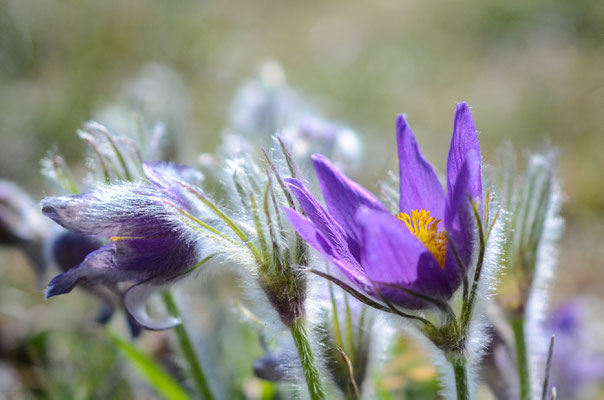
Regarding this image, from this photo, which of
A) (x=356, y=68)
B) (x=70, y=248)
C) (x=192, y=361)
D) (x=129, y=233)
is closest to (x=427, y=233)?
(x=129, y=233)

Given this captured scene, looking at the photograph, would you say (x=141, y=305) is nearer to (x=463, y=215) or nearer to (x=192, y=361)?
(x=192, y=361)

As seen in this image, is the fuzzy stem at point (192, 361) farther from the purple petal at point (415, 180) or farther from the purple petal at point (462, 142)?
the purple petal at point (462, 142)

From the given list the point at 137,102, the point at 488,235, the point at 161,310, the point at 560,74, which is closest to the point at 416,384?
the point at 161,310

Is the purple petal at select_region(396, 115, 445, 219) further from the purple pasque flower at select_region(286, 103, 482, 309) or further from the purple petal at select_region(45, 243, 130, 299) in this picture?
the purple petal at select_region(45, 243, 130, 299)

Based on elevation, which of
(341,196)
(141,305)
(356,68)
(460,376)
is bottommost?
(460,376)

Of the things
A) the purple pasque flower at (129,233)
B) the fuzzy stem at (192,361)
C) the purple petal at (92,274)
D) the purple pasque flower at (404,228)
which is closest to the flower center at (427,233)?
the purple pasque flower at (404,228)

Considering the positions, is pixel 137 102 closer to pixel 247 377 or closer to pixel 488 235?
pixel 247 377
